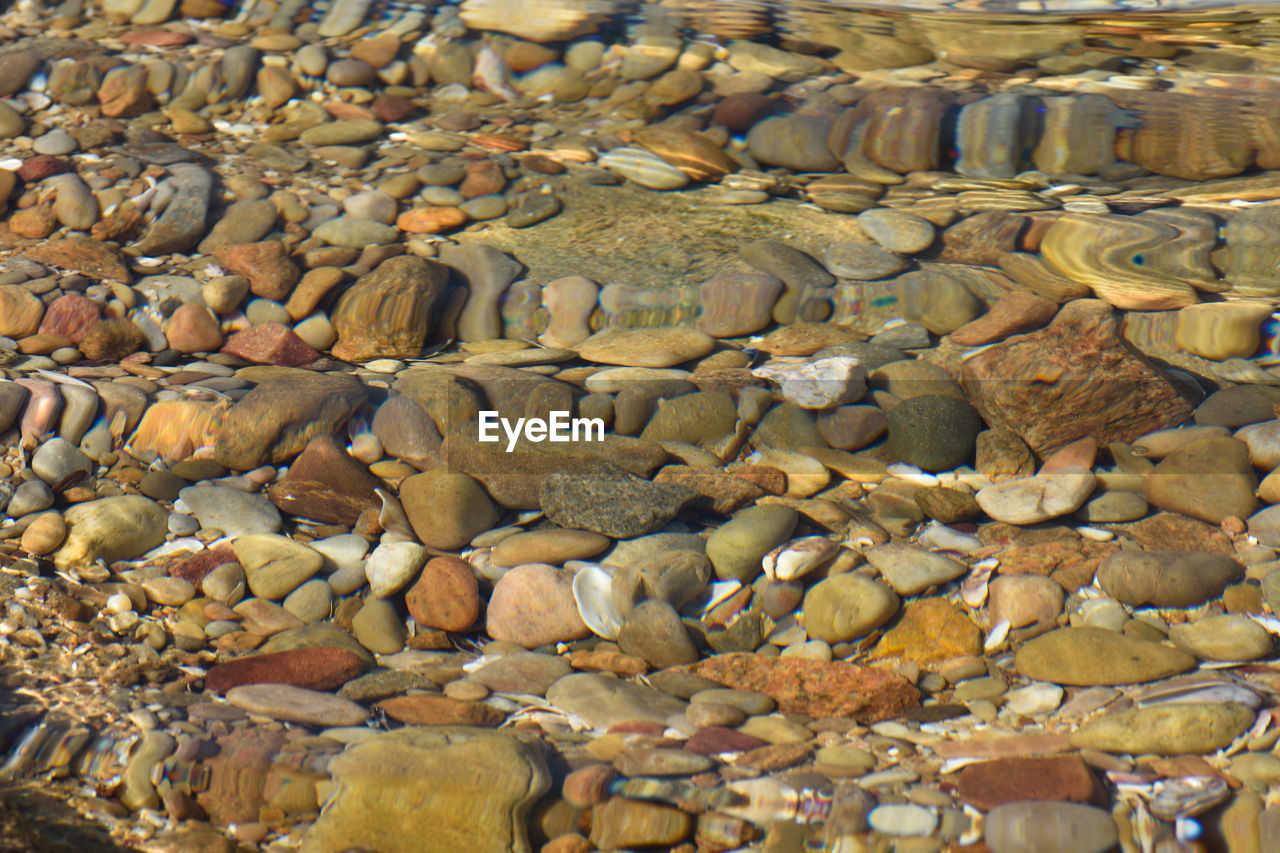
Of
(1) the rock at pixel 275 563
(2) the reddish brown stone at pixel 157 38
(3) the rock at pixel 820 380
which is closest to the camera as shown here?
(1) the rock at pixel 275 563

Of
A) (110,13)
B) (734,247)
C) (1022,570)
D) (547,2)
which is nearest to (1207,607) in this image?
(1022,570)

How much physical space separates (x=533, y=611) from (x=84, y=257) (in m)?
1.58

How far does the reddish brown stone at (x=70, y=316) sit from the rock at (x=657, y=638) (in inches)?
56.5

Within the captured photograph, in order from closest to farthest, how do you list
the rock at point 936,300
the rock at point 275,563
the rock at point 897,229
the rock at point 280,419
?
the rock at point 275,563
the rock at point 280,419
the rock at point 936,300
the rock at point 897,229

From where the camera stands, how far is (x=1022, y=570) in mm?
1591

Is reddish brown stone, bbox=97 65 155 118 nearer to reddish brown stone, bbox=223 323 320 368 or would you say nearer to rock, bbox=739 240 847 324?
reddish brown stone, bbox=223 323 320 368

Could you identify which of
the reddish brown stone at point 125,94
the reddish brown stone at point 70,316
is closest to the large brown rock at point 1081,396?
the reddish brown stone at point 70,316

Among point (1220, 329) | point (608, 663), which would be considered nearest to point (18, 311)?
point (608, 663)

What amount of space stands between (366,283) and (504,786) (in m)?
1.46

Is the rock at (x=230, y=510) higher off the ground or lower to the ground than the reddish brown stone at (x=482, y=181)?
lower

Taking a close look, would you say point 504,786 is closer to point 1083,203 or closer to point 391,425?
point 391,425

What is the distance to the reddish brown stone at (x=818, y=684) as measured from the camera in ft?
4.47

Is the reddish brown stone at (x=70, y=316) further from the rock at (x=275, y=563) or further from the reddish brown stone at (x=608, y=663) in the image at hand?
the reddish brown stone at (x=608, y=663)

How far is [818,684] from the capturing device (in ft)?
4.61
